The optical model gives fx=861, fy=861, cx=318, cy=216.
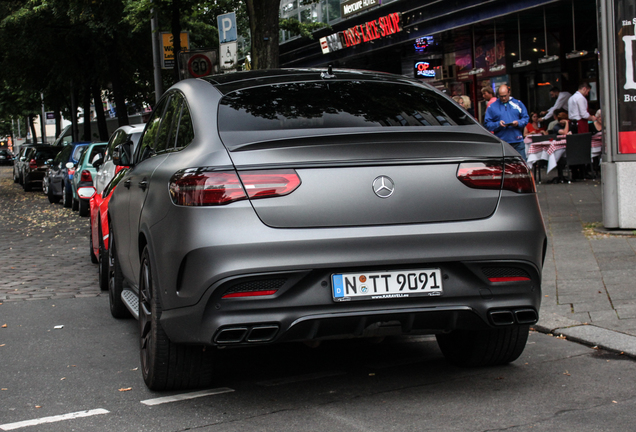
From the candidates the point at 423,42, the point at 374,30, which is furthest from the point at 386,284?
the point at 374,30

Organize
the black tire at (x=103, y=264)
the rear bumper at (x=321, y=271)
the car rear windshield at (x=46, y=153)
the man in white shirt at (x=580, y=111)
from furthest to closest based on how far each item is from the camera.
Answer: the car rear windshield at (x=46, y=153) → the man in white shirt at (x=580, y=111) → the black tire at (x=103, y=264) → the rear bumper at (x=321, y=271)

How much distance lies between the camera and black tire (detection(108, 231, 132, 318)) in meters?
6.46

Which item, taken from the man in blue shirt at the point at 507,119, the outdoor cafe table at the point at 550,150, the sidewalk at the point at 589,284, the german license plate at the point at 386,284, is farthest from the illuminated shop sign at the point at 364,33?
the german license plate at the point at 386,284

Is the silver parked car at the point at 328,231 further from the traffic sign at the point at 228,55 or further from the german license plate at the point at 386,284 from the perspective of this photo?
the traffic sign at the point at 228,55

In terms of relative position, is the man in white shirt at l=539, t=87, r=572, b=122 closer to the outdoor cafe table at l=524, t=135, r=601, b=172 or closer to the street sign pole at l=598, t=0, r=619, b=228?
the outdoor cafe table at l=524, t=135, r=601, b=172

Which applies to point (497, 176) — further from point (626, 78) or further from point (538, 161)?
point (538, 161)

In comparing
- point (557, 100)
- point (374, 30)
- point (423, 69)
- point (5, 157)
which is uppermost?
point (374, 30)

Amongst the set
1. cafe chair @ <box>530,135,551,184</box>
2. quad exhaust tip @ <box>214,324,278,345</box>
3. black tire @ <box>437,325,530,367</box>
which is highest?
cafe chair @ <box>530,135,551,184</box>

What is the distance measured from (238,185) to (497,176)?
49.9 inches

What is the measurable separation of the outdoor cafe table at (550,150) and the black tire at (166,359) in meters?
13.4

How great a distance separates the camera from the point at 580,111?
17.4m

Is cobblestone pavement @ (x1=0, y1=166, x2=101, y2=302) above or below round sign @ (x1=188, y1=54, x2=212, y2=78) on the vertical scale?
below

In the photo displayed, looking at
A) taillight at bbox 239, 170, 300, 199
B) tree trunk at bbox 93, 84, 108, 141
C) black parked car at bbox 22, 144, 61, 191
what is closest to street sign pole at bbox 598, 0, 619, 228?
taillight at bbox 239, 170, 300, 199

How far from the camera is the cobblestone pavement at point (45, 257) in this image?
8.48 meters
